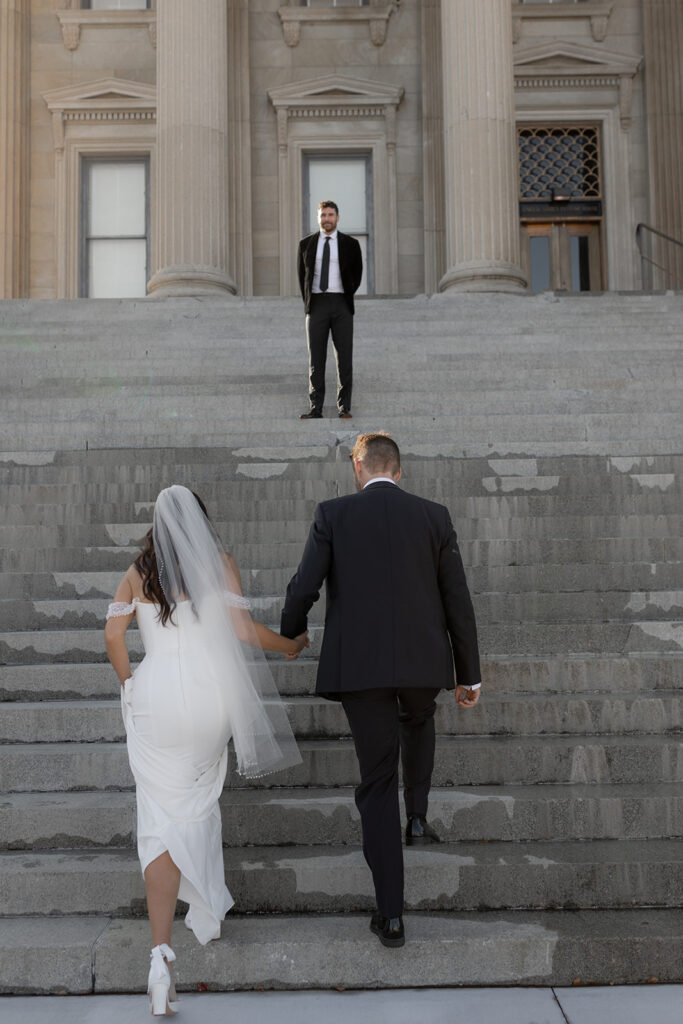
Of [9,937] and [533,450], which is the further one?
[533,450]

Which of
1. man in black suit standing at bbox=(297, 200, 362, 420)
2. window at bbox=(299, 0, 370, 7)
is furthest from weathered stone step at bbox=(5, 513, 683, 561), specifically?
window at bbox=(299, 0, 370, 7)

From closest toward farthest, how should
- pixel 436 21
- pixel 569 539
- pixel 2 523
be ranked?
pixel 569 539 < pixel 2 523 < pixel 436 21

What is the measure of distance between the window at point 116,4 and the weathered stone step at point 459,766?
60.9 feet

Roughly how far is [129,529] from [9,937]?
3190 mm

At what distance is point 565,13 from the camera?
64.4 feet

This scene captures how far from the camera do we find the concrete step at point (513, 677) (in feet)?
18.2

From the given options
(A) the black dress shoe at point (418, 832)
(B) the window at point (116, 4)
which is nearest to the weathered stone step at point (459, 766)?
(A) the black dress shoe at point (418, 832)

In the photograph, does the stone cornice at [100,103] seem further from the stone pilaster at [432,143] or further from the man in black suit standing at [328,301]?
the man in black suit standing at [328,301]

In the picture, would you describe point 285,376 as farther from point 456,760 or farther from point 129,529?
point 456,760

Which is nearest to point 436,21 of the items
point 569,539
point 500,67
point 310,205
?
point 310,205

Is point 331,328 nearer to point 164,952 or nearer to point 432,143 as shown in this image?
point 164,952

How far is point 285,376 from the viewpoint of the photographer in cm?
1041

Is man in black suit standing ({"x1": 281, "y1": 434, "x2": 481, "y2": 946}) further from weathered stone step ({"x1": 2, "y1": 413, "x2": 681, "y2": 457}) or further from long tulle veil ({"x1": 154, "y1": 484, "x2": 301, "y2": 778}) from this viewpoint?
weathered stone step ({"x1": 2, "y1": 413, "x2": 681, "y2": 457})

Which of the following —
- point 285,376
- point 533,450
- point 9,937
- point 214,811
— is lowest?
point 9,937
